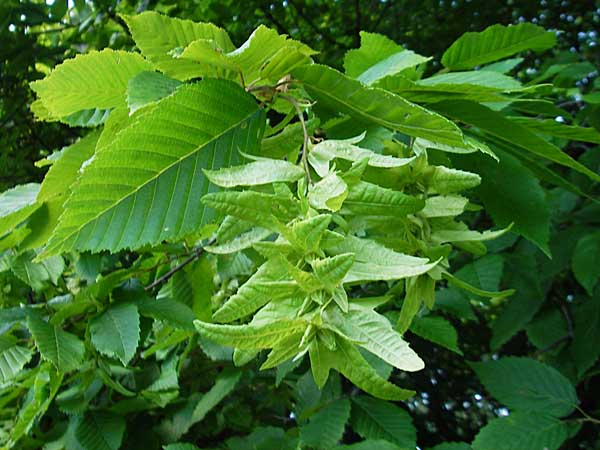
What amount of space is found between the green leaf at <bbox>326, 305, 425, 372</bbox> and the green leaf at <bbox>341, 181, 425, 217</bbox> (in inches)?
5.0

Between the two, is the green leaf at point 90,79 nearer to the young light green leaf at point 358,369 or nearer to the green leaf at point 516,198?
the young light green leaf at point 358,369

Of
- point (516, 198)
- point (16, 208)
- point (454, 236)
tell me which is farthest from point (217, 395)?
point (454, 236)

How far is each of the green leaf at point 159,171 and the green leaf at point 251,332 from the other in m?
0.22

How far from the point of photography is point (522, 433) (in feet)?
5.92

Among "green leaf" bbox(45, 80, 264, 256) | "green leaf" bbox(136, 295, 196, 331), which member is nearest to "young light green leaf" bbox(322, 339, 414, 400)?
"green leaf" bbox(45, 80, 264, 256)

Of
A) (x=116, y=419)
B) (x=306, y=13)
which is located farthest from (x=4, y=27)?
(x=116, y=419)

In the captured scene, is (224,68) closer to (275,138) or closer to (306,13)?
(275,138)

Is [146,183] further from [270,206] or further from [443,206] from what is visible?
[443,206]

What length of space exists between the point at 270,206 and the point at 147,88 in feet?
0.88

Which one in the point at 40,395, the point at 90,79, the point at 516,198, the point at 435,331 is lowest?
the point at 435,331

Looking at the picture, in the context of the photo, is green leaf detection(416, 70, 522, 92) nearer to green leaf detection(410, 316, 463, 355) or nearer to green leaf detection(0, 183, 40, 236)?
green leaf detection(0, 183, 40, 236)

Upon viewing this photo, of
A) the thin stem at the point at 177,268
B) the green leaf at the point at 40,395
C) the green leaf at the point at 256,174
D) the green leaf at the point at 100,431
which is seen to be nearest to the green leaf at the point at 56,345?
the green leaf at the point at 40,395

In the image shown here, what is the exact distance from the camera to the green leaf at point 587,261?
6.67 ft

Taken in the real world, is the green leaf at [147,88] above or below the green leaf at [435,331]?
above
